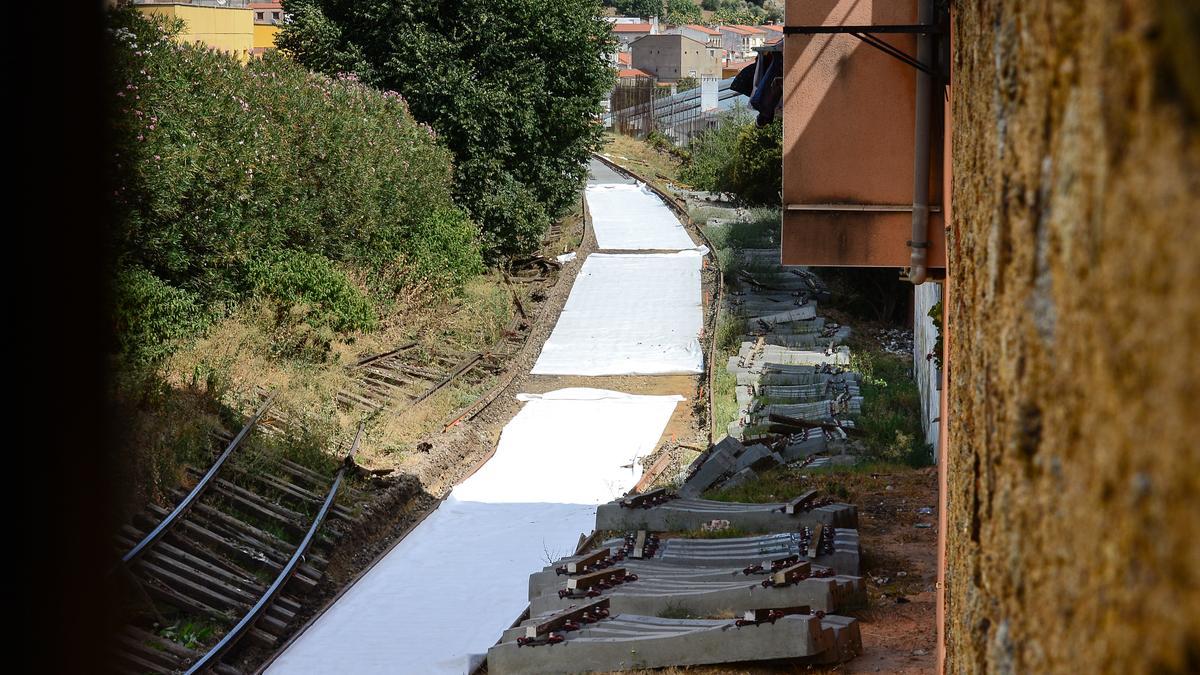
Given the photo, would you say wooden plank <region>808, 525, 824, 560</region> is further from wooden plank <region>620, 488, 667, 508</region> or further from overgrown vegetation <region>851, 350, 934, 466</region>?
overgrown vegetation <region>851, 350, 934, 466</region>

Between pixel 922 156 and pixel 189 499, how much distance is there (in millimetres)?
7419

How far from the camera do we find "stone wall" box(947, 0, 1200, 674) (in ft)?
4.15

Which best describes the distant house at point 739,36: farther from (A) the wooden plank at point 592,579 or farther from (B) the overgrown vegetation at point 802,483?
(A) the wooden plank at point 592,579

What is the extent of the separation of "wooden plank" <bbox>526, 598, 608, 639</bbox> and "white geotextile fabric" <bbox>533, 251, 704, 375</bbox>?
1206cm

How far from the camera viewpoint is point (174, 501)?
1161 cm

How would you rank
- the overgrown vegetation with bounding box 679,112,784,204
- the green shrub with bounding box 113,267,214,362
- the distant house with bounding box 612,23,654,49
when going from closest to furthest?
1. the green shrub with bounding box 113,267,214,362
2. the overgrown vegetation with bounding box 679,112,784,204
3. the distant house with bounding box 612,23,654,49

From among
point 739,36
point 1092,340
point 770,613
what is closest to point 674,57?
point 739,36

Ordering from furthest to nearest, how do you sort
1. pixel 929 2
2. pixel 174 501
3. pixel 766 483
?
pixel 766 483 → pixel 174 501 → pixel 929 2

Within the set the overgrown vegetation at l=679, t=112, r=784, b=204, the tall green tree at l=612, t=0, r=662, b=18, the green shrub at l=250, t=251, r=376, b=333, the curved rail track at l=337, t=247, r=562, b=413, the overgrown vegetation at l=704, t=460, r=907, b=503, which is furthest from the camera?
the tall green tree at l=612, t=0, r=662, b=18

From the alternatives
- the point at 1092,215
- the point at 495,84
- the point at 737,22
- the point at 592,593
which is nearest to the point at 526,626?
the point at 592,593

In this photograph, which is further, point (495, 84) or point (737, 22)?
point (737, 22)

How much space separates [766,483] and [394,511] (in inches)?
171

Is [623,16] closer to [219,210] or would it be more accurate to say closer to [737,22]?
[737,22]

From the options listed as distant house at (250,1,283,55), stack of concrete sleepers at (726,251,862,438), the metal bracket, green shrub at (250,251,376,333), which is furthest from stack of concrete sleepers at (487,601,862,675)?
distant house at (250,1,283,55)
